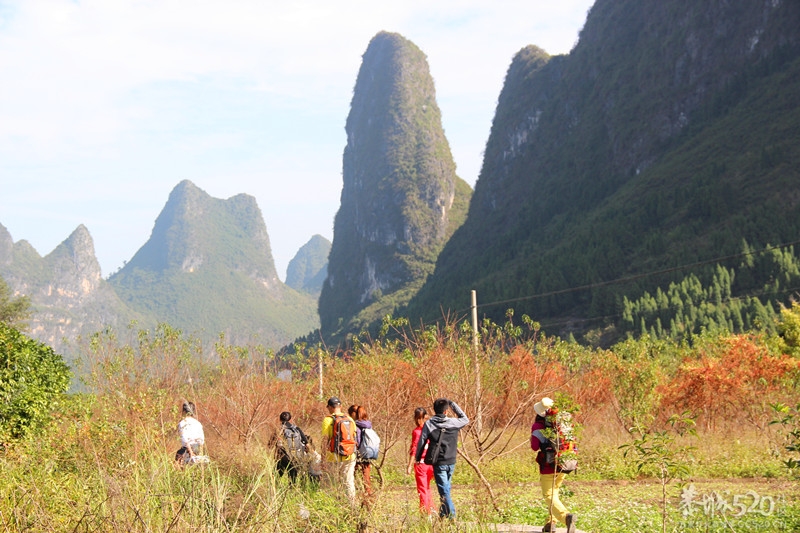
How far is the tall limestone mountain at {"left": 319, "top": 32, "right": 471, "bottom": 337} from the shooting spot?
498 ft

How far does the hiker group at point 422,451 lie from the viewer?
23.7 feet

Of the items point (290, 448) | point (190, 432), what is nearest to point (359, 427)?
point (290, 448)

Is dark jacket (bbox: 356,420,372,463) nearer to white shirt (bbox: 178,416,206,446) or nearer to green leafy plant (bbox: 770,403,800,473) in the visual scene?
white shirt (bbox: 178,416,206,446)

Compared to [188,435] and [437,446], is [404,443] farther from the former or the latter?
[437,446]

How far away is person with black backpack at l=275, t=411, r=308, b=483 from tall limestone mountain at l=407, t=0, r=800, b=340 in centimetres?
3453

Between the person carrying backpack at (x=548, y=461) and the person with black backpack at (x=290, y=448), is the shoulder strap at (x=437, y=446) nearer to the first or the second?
the person carrying backpack at (x=548, y=461)

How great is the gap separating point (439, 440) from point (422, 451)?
0.21 meters

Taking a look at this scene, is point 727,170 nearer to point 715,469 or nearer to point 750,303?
point 750,303

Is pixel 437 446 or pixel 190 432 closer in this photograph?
pixel 437 446

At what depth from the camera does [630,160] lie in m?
103

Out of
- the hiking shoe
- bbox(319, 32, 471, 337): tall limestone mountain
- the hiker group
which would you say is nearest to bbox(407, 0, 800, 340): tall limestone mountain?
bbox(319, 32, 471, 337): tall limestone mountain

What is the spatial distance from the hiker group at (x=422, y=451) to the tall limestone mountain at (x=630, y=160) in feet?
114

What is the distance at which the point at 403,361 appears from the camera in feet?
53.1

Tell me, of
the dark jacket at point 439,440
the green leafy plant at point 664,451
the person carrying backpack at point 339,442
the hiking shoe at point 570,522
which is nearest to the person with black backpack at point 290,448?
the person carrying backpack at point 339,442
